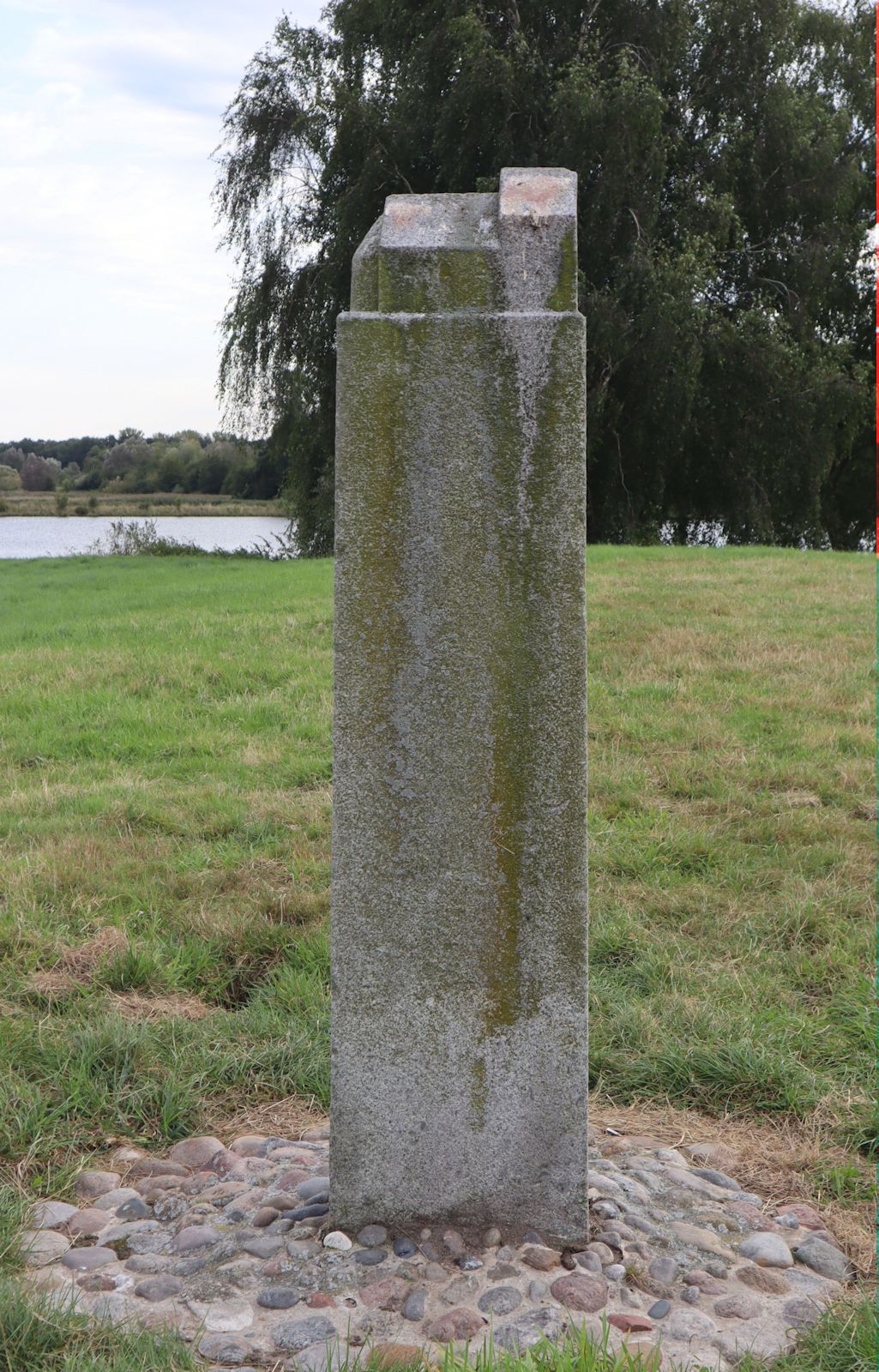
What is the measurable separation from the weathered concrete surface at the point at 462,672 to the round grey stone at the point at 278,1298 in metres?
0.41

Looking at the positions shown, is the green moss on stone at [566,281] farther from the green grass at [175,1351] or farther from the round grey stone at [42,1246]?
the round grey stone at [42,1246]

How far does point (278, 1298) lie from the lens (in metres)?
2.47

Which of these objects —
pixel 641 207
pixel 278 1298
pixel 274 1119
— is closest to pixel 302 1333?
pixel 278 1298

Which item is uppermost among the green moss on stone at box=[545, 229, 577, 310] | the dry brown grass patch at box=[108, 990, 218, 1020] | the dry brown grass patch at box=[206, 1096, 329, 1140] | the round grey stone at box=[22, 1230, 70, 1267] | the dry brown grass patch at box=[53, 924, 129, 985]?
the green moss on stone at box=[545, 229, 577, 310]

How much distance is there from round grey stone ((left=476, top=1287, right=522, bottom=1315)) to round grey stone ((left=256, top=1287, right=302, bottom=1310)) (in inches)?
16.0

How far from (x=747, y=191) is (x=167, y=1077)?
24.3m

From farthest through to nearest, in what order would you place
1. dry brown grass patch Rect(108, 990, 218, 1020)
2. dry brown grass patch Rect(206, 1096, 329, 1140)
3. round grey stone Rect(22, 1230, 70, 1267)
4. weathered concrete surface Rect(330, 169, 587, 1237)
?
dry brown grass patch Rect(108, 990, 218, 1020), dry brown grass patch Rect(206, 1096, 329, 1140), round grey stone Rect(22, 1230, 70, 1267), weathered concrete surface Rect(330, 169, 587, 1237)

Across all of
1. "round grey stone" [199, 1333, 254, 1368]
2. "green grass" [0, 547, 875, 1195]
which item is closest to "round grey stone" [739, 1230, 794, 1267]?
"green grass" [0, 547, 875, 1195]

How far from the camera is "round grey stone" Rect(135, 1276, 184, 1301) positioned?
2.51 m

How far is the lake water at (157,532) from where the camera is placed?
24609mm

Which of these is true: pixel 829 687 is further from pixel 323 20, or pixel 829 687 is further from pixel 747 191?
pixel 323 20

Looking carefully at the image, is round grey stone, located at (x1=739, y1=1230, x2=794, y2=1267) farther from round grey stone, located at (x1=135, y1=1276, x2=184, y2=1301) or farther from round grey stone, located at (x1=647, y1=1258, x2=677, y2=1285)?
round grey stone, located at (x1=135, y1=1276, x2=184, y2=1301)

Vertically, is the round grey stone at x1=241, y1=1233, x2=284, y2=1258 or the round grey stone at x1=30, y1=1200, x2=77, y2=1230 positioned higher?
the round grey stone at x1=241, y1=1233, x2=284, y2=1258

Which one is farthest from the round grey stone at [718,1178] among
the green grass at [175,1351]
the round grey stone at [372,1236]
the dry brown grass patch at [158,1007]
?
the dry brown grass patch at [158,1007]
